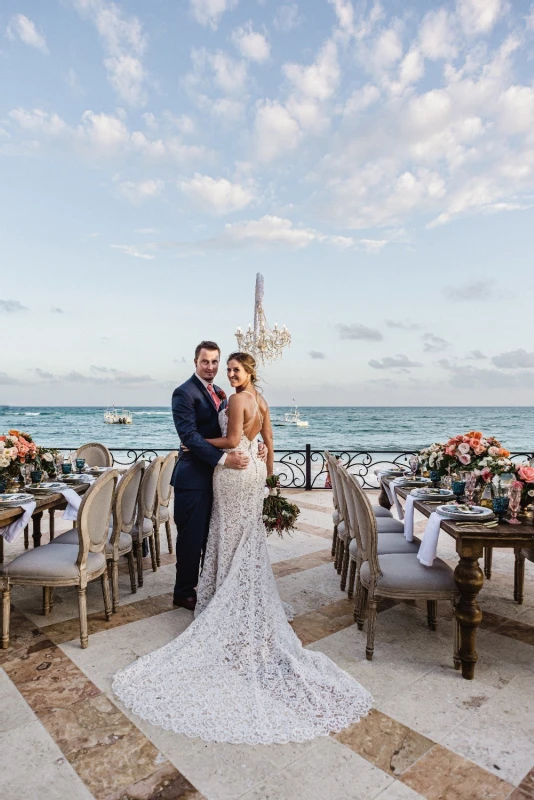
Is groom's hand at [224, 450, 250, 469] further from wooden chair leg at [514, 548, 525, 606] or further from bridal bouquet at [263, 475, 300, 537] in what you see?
wooden chair leg at [514, 548, 525, 606]

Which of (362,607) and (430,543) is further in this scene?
(362,607)

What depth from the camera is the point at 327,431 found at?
109ft

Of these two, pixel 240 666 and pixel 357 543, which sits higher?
pixel 357 543

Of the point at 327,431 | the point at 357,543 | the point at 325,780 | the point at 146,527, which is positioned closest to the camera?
the point at 325,780

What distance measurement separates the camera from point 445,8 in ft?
16.7

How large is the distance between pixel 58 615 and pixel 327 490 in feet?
18.6

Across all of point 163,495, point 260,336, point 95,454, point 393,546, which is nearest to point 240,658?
point 393,546

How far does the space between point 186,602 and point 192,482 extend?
893 mm

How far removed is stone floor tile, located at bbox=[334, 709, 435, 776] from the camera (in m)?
1.85

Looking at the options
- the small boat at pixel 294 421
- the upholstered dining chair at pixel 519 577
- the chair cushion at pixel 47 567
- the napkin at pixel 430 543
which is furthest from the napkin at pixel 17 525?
the small boat at pixel 294 421

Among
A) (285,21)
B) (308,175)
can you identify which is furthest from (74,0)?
(308,175)

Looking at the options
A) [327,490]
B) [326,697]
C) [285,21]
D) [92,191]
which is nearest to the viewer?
[326,697]

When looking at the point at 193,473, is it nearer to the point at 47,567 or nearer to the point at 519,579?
the point at 47,567

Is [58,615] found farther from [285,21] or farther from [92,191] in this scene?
[92,191]
